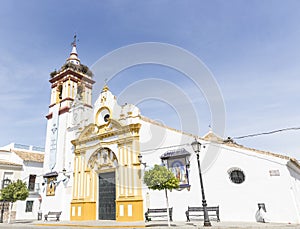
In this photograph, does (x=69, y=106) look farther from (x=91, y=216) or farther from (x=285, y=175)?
(x=285, y=175)

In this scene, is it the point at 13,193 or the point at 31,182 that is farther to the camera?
the point at 31,182

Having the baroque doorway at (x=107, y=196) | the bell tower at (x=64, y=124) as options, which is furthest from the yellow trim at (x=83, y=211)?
the bell tower at (x=64, y=124)

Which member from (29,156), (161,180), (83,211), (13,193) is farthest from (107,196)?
(29,156)

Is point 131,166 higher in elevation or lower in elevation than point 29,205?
higher

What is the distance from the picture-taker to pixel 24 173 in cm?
2253

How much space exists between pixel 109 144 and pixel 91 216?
5383 millimetres

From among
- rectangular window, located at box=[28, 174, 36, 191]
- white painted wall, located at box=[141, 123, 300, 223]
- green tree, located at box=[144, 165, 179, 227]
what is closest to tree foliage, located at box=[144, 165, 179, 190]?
green tree, located at box=[144, 165, 179, 227]

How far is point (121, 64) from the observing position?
1510 centimetres

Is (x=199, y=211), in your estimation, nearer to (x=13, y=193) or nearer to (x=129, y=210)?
(x=129, y=210)

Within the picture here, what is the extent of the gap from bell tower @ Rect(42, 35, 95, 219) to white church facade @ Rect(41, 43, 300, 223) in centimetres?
8

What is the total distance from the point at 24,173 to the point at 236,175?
1974 centimetres

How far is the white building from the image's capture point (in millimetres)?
21128

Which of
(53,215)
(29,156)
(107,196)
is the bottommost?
(53,215)

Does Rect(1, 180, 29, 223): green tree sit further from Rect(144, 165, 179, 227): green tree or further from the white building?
Rect(144, 165, 179, 227): green tree
